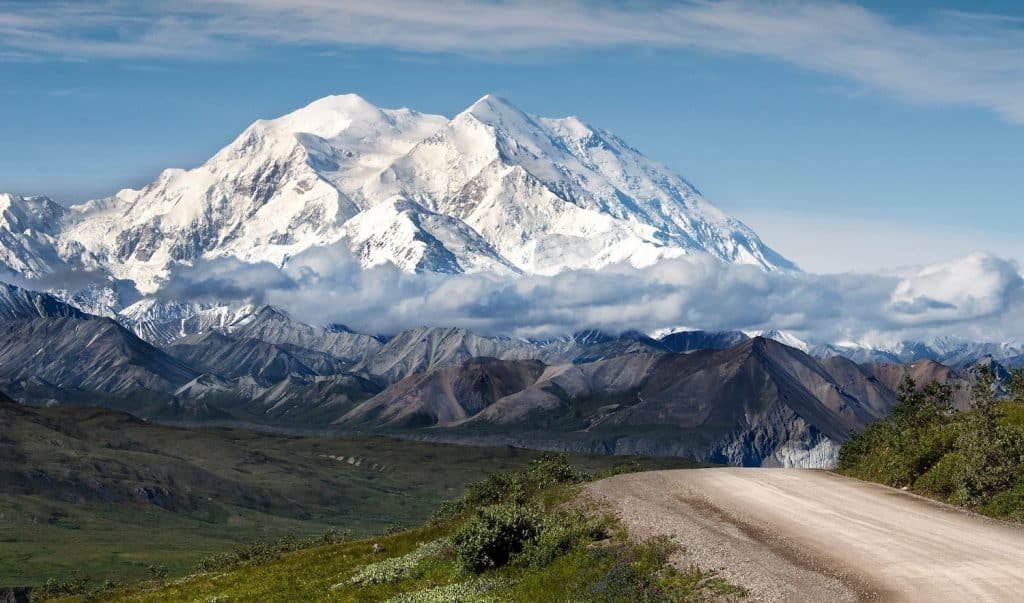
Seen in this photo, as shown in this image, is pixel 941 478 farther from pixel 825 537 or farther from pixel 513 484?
pixel 513 484

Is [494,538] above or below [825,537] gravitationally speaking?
below

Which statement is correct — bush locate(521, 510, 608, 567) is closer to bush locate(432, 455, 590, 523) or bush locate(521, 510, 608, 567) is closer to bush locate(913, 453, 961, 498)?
bush locate(432, 455, 590, 523)

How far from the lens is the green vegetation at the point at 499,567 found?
140 ft

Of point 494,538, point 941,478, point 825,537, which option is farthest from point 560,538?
point 941,478

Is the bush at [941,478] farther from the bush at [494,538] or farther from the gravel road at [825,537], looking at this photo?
the bush at [494,538]

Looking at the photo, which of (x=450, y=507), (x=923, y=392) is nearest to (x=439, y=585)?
(x=450, y=507)

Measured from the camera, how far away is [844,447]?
83.0 metres

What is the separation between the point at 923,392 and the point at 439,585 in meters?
46.7

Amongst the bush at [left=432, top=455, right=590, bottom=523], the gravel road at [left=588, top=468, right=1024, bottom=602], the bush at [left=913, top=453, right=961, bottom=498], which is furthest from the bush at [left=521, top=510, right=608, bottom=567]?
the bush at [left=913, top=453, right=961, bottom=498]

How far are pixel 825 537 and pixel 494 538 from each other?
12.2 m

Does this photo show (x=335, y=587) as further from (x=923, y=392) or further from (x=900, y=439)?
(x=923, y=392)

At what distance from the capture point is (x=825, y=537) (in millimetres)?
48531

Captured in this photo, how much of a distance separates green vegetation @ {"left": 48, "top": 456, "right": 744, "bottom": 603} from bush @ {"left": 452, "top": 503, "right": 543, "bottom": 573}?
0.04 meters

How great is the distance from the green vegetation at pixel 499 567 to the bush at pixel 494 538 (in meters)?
0.04
